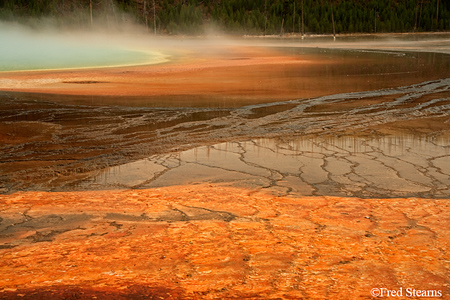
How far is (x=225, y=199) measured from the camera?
640cm

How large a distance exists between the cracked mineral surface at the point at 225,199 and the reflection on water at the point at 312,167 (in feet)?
0.11

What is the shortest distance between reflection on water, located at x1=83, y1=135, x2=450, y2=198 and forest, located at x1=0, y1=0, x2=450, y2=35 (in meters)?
98.1

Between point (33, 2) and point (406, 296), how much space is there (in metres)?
141

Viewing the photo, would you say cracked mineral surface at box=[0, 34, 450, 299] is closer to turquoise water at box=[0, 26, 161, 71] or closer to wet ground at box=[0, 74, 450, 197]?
wet ground at box=[0, 74, 450, 197]

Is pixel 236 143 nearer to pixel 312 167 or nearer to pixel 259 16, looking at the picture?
pixel 312 167

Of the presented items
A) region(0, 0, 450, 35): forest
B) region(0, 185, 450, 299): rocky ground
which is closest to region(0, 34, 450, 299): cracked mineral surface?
region(0, 185, 450, 299): rocky ground

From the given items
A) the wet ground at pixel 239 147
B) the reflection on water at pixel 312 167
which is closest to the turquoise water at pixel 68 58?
the wet ground at pixel 239 147

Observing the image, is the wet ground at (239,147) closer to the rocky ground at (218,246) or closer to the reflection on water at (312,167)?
the reflection on water at (312,167)

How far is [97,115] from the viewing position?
1270cm

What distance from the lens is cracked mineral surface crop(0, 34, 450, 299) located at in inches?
163

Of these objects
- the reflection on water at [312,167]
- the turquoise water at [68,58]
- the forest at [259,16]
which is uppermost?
the forest at [259,16]

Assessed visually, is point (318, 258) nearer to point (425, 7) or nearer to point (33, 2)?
point (425, 7)

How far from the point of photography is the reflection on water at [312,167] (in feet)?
→ 23.3

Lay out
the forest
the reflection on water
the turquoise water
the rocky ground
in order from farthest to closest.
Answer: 1. the forest
2. the turquoise water
3. the reflection on water
4. the rocky ground
